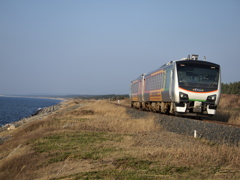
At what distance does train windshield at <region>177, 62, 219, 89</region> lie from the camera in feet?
58.9

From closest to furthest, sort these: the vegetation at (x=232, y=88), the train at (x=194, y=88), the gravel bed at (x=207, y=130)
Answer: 1. the gravel bed at (x=207, y=130)
2. the train at (x=194, y=88)
3. the vegetation at (x=232, y=88)

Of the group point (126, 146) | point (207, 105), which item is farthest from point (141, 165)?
point (207, 105)

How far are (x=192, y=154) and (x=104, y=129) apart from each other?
781cm

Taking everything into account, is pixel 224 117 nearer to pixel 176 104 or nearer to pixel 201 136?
pixel 176 104

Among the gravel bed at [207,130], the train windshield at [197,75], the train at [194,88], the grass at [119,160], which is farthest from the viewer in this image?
the train windshield at [197,75]

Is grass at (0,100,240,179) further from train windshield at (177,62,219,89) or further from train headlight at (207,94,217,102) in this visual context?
train windshield at (177,62,219,89)

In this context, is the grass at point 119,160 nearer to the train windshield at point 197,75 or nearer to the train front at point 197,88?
the train front at point 197,88

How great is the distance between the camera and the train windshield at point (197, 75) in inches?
707

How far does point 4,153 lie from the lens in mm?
12297

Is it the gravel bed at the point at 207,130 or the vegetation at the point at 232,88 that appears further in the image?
the vegetation at the point at 232,88

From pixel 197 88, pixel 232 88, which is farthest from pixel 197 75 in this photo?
pixel 232 88

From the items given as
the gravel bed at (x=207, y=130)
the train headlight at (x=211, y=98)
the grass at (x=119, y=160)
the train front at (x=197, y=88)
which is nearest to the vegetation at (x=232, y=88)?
the train front at (x=197, y=88)

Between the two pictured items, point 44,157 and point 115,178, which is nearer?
point 115,178

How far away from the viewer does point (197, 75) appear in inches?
717
